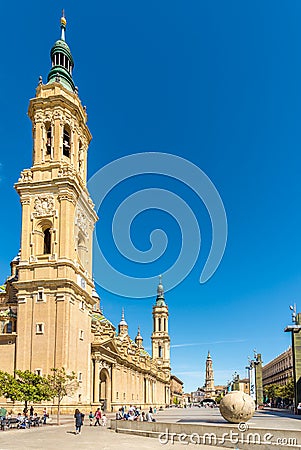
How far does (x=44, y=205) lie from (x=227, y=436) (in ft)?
121

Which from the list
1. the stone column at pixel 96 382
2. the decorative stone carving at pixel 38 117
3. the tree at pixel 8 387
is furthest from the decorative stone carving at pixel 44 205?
the tree at pixel 8 387

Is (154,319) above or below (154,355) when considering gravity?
above

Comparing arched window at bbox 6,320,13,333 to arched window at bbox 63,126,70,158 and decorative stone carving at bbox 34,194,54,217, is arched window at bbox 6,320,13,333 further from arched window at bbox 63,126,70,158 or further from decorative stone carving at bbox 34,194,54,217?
arched window at bbox 63,126,70,158

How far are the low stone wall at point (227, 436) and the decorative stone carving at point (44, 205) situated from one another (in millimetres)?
31293

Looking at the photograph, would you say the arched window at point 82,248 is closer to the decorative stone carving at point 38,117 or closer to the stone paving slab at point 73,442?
the decorative stone carving at point 38,117

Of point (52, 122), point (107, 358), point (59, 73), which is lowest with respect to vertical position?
point (107, 358)

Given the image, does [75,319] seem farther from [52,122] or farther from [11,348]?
[52,122]

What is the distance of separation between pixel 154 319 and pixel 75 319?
92579 mm

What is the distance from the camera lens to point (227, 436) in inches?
891

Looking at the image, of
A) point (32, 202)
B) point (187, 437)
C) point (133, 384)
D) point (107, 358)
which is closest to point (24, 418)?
point (187, 437)

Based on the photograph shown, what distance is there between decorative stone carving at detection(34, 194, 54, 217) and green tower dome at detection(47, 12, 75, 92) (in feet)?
46.0

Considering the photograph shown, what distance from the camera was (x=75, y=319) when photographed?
52.9 metres

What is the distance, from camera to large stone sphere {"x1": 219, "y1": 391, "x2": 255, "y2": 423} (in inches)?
1017

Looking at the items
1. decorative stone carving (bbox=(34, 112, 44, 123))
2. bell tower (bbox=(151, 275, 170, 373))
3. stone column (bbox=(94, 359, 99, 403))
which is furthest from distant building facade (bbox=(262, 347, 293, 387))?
decorative stone carving (bbox=(34, 112, 44, 123))
